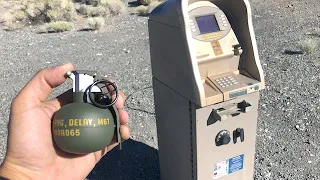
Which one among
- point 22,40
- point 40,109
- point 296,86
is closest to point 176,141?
point 40,109

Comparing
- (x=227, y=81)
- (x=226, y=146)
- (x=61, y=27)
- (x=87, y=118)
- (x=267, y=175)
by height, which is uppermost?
(x=87, y=118)

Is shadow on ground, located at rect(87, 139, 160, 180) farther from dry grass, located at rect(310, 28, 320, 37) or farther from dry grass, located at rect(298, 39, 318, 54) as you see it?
dry grass, located at rect(310, 28, 320, 37)

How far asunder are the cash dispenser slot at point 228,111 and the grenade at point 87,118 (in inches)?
32.9

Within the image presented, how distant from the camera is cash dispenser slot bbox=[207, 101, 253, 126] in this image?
2.49 metres

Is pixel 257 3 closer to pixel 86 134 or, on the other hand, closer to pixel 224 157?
pixel 224 157

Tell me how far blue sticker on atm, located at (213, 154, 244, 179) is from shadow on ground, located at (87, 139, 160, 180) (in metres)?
1.06

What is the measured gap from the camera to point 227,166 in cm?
283

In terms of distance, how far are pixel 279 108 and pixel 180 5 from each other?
9.58ft

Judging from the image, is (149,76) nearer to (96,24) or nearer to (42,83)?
(96,24)

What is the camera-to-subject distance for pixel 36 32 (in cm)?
982

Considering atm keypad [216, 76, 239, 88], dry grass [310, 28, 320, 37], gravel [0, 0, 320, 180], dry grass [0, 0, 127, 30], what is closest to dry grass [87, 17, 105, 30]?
gravel [0, 0, 320, 180]

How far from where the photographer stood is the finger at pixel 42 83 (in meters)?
1.89

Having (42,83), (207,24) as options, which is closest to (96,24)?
(207,24)

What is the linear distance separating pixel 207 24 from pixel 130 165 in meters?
1.95
